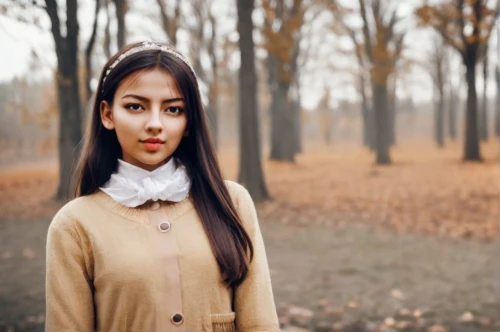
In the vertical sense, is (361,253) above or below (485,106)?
below

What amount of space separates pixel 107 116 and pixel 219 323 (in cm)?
67

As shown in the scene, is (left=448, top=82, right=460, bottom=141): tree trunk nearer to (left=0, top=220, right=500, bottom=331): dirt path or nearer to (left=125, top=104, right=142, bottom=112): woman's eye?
(left=0, top=220, right=500, bottom=331): dirt path

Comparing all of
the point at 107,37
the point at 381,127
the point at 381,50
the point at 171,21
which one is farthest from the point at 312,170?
the point at 107,37

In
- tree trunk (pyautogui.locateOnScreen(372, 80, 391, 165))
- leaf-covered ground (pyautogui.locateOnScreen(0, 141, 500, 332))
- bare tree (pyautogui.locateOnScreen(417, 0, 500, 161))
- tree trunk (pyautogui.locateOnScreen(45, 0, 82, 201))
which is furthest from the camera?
tree trunk (pyautogui.locateOnScreen(372, 80, 391, 165))

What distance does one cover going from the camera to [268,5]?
7.07 meters

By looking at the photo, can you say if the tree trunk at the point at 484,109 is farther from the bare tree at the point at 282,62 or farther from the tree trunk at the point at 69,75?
the tree trunk at the point at 69,75

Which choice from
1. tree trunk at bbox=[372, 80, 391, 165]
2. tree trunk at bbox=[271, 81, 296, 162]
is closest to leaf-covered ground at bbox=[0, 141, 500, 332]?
tree trunk at bbox=[271, 81, 296, 162]

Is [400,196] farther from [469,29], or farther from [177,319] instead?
[177,319]

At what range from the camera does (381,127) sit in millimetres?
12094

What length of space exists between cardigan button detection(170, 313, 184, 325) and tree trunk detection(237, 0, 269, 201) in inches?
217

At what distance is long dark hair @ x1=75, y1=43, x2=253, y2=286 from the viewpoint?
1.30m

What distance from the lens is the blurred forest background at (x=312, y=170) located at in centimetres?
333

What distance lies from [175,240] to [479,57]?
897 cm

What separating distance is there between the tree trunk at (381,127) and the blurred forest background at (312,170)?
0.12ft
